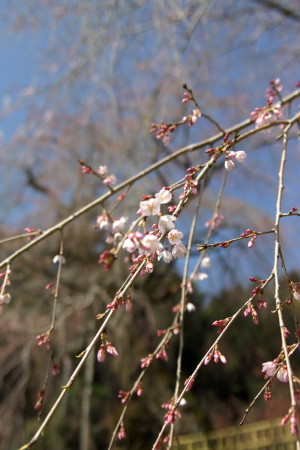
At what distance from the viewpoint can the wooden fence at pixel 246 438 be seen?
16.6 feet

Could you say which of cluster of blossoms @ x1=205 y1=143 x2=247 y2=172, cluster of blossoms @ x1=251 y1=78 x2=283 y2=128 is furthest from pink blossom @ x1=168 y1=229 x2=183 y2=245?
cluster of blossoms @ x1=251 y1=78 x2=283 y2=128

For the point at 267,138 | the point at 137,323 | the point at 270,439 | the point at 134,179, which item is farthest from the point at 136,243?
the point at 270,439

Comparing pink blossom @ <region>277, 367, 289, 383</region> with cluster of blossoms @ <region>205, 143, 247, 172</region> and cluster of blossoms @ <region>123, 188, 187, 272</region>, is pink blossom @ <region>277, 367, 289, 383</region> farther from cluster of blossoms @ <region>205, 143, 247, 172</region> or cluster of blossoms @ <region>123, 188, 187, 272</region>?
cluster of blossoms @ <region>205, 143, 247, 172</region>

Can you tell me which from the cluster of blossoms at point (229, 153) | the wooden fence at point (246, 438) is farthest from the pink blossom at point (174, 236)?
the wooden fence at point (246, 438)

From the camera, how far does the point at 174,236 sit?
816mm

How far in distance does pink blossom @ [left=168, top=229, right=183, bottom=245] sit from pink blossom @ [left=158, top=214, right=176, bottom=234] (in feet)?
0.16

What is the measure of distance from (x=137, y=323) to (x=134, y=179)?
384 centimetres

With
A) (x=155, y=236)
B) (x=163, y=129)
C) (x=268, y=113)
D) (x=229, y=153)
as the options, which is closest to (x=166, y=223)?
(x=155, y=236)

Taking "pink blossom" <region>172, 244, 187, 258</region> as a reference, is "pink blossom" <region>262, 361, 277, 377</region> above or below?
below

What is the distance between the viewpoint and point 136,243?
2.16 ft

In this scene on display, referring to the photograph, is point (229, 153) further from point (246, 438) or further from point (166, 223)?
point (246, 438)

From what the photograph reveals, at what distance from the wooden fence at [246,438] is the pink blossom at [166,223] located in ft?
16.7

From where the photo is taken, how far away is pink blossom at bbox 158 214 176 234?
0.74 metres

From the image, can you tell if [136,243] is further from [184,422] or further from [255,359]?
[255,359]
